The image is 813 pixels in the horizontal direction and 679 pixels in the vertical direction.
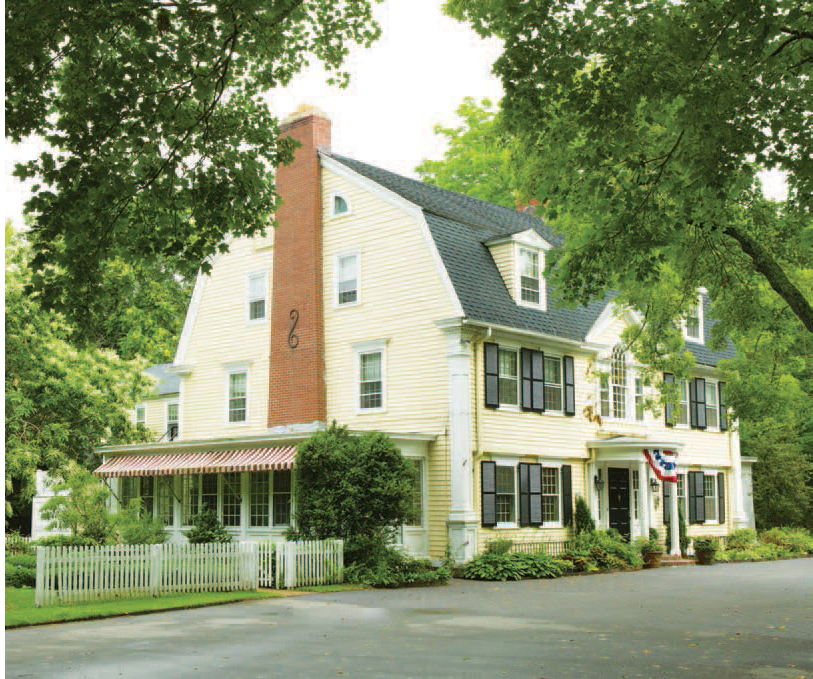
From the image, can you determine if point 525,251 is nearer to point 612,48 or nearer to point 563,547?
point 563,547

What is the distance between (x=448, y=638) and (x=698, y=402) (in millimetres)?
22876

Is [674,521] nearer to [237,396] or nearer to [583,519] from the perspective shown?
[583,519]

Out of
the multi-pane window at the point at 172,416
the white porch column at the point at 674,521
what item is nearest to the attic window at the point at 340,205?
the multi-pane window at the point at 172,416

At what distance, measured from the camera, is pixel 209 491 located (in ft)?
92.4

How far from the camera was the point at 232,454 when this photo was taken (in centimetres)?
2569

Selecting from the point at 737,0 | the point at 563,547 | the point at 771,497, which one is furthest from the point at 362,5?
the point at 771,497

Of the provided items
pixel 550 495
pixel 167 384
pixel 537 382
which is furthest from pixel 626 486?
pixel 167 384

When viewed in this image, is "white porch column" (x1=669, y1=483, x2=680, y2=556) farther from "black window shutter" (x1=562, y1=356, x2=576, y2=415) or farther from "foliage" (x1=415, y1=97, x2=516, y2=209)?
"foliage" (x1=415, y1=97, x2=516, y2=209)

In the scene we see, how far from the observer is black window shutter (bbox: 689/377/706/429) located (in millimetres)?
33156

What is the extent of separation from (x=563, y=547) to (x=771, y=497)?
47.1ft

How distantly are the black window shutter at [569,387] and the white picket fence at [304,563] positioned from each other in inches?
368

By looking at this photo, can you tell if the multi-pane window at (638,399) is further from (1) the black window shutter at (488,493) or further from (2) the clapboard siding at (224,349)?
(2) the clapboard siding at (224,349)

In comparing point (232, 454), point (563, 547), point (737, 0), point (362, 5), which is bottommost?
point (563, 547)

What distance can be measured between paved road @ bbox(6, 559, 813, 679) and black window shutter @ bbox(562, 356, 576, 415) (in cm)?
859
